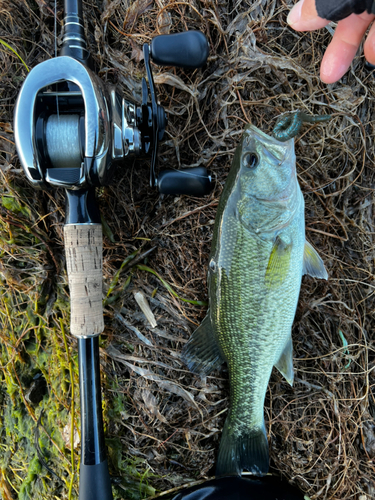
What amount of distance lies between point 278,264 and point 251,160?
0.56m

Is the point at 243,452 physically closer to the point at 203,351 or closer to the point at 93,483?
the point at 203,351

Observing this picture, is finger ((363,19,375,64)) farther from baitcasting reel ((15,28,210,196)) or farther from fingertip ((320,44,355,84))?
baitcasting reel ((15,28,210,196))

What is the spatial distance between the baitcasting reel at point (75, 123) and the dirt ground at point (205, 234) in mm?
439

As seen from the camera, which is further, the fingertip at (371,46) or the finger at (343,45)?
the finger at (343,45)

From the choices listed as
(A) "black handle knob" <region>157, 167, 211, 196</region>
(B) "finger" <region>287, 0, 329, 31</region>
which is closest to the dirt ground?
(A) "black handle knob" <region>157, 167, 211, 196</region>

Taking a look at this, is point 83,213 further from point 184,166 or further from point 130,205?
point 184,166

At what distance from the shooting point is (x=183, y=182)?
70.5 inches

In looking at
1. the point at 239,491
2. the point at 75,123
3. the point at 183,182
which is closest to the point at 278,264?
the point at 183,182

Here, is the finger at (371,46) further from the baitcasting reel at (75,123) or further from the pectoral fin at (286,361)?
the pectoral fin at (286,361)

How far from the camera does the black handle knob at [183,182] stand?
1.79m

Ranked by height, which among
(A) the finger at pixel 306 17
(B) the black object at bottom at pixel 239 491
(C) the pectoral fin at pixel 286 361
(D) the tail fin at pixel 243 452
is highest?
(A) the finger at pixel 306 17

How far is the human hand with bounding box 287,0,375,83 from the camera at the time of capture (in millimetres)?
1058

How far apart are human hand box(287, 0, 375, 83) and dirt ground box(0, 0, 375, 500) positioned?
48cm

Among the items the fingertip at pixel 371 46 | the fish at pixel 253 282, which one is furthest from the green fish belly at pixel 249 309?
the fingertip at pixel 371 46
